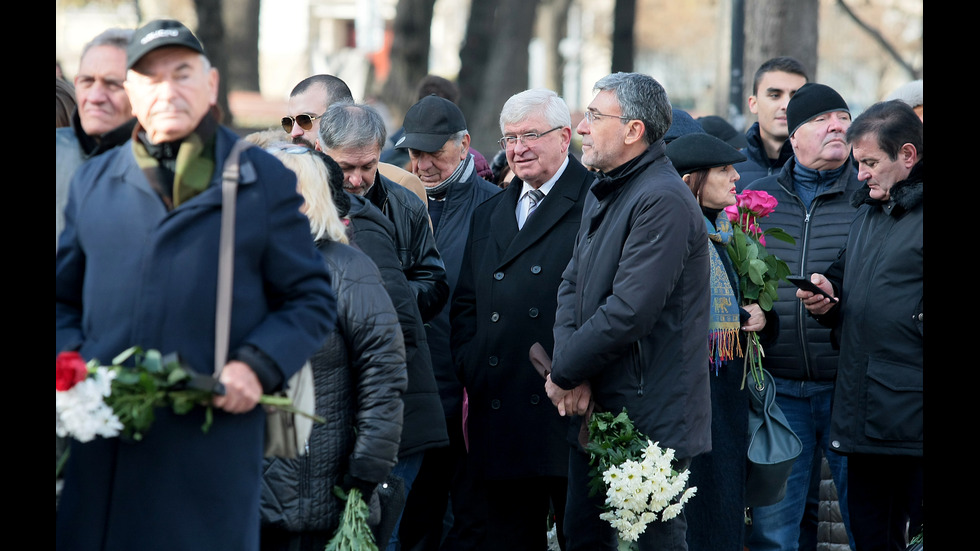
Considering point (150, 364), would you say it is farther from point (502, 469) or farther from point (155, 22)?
point (502, 469)

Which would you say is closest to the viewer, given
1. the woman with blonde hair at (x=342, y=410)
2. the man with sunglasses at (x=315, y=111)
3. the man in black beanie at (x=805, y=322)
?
the woman with blonde hair at (x=342, y=410)

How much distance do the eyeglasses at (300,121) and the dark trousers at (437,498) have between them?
5.52 feet

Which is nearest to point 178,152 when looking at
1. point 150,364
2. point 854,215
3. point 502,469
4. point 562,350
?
point 150,364

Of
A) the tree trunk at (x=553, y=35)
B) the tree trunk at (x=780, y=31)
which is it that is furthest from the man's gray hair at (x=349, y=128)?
the tree trunk at (x=553, y=35)

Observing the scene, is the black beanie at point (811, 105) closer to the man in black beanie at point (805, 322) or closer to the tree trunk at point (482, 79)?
the man in black beanie at point (805, 322)

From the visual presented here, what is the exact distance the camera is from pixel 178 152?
3379 mm

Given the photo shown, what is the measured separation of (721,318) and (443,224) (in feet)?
5.60

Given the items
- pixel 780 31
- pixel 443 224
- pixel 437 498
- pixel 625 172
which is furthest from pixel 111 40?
pixel 780 31

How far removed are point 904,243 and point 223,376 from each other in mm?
2998

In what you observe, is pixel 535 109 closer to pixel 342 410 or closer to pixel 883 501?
pixel 342 410

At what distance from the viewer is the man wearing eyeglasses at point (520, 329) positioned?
5383mm

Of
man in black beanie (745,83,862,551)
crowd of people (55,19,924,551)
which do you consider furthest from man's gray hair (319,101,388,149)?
man in black beanie (745,83,862,551)

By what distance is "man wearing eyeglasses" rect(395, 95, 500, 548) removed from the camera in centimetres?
587

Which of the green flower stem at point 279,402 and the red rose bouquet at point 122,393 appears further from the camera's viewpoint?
the green flower stem at point 279,402
